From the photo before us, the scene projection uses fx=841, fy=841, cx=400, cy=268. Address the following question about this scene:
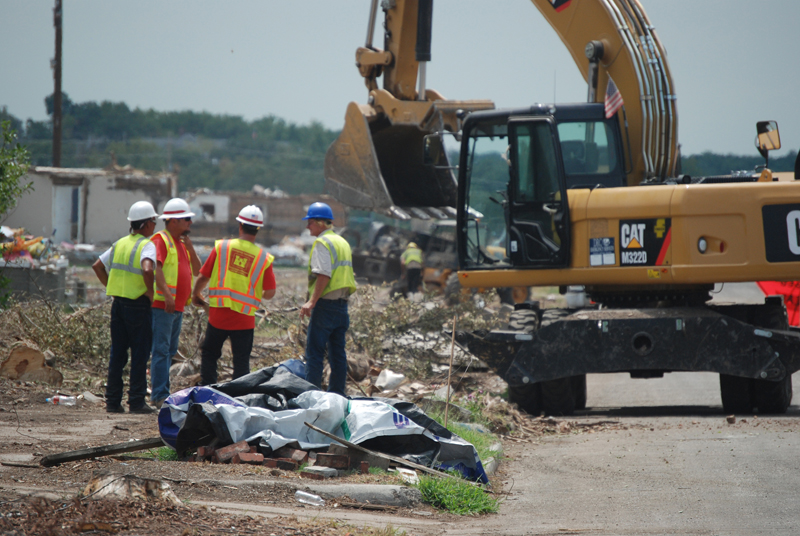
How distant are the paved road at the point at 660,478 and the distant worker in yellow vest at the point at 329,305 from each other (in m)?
1.86

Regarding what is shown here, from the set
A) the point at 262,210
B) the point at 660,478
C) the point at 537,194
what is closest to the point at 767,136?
the point at 537,194

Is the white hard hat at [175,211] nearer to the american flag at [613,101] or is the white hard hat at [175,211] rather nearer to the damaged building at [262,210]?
the american flag at [613,101]

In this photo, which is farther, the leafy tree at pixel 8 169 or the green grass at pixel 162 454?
the leafy tree at pixel 8 169

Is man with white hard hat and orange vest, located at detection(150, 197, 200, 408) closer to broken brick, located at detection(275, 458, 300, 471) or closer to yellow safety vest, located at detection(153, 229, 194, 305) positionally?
yellow safety vest, located at detection(153, 229, 194, 305)

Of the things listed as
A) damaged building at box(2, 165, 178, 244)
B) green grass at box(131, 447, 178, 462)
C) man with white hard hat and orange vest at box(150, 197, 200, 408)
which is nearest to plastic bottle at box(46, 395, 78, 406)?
man with white hard hat and orange vest at box(150, 197, 200, 408)

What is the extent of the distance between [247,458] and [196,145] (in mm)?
85285

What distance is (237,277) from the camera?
760 cm

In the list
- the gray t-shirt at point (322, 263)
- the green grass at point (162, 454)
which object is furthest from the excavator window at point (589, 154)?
the green grass at point (162, 454)

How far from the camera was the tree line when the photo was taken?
215 ft

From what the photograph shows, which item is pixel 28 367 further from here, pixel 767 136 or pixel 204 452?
pixel 767 136

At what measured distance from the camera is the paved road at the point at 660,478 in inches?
181

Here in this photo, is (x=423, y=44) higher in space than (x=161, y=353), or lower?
higher

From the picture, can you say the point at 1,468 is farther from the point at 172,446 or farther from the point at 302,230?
the point at 302,230

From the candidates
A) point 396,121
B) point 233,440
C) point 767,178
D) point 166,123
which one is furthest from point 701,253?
point 166,123
